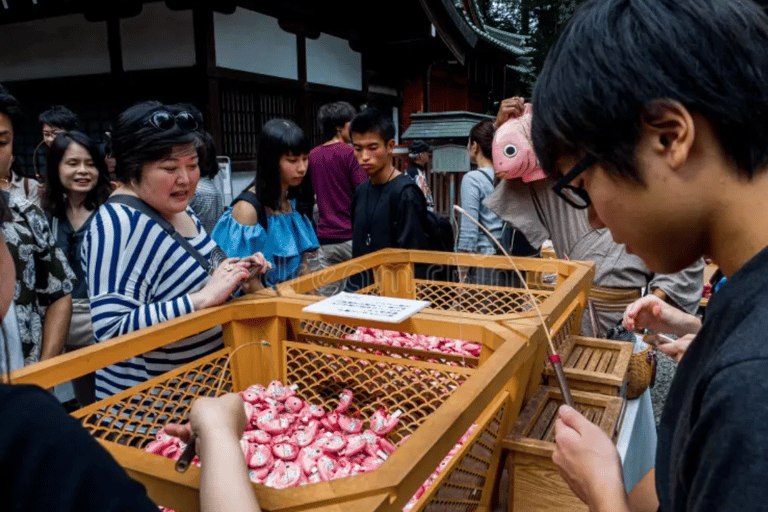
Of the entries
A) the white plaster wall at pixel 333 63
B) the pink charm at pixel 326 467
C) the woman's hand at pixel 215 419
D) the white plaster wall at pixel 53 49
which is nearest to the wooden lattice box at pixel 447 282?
the pink charm at pixel 326 467

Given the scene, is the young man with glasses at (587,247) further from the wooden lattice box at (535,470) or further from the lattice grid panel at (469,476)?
the lattice grid panel at (469,476)

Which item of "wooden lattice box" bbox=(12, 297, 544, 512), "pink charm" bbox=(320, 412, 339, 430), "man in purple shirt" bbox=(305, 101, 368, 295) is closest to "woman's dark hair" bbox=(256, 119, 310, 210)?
"wooden lattice box" bbox=(12, 297, 544, 512)

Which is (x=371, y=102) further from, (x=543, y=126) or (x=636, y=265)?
(x=543, y=126)

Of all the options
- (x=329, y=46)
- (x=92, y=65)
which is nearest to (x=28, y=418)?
(x=92, y=65)

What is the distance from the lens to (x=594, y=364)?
191 cm

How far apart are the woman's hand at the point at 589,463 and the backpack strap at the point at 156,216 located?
144 cm

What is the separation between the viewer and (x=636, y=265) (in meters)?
2.63

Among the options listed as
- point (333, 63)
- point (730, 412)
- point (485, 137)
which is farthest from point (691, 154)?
point (333, 63)

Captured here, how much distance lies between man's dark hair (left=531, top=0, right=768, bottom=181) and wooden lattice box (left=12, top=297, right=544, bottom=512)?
0.54m

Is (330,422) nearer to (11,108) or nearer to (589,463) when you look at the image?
(589,463)

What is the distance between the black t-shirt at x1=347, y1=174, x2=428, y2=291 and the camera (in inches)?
143

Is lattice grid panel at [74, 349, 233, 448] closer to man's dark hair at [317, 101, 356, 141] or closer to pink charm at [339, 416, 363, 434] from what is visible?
pink charm at [339, 416, 363, 434]

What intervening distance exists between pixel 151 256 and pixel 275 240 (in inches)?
54.5

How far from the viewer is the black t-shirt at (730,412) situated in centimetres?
60
